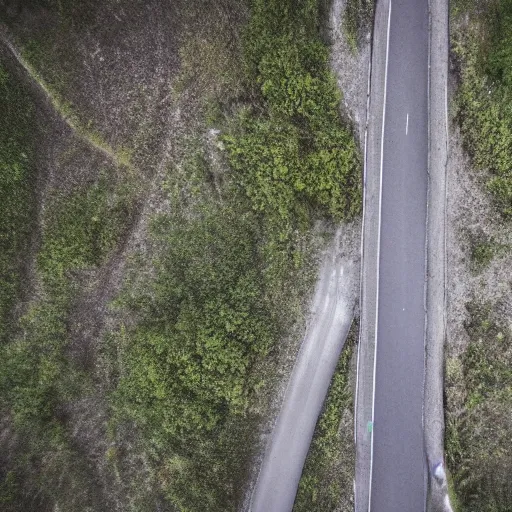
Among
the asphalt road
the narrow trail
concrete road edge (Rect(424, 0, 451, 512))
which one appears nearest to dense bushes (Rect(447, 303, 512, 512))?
concrete road edge (Rect(424, 0, 451, 512))

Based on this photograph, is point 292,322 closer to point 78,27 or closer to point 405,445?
point 405,445

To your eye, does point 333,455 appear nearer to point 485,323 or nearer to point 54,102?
point 485,323

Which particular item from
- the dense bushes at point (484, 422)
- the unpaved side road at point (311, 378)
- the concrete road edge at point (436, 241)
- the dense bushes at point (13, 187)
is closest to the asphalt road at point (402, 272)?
the concrete road edge at point (436, 241)

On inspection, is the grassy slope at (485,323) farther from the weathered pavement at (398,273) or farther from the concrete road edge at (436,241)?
the weathered pavement at (398,273)

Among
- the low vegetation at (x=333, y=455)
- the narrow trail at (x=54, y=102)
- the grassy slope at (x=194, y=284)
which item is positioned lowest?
the low vegetation at (x=333, y=455)

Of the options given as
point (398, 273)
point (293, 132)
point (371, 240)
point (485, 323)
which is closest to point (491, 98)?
point (371, 240)

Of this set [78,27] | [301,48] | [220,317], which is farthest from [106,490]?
[301,48]
